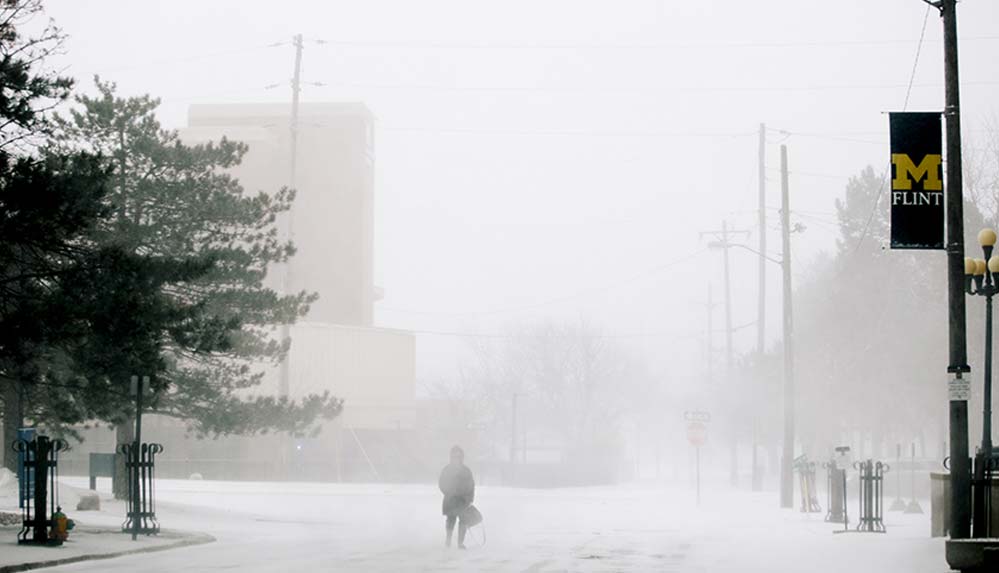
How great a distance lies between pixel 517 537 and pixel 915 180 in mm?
11739

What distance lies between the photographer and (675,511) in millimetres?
43062

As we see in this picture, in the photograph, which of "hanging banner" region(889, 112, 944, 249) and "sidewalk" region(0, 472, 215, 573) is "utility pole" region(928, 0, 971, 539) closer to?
"hanging banner" region(889, 112, 944, 249)

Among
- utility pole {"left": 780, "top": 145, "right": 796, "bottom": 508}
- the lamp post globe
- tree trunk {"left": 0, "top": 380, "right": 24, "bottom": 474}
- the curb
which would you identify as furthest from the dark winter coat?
utility pole {"left": 780, "top": 145, "right": 796, "bottom": 508}

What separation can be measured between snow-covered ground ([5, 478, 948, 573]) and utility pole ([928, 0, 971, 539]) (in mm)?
1535

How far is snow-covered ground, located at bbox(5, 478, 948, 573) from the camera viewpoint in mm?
21906

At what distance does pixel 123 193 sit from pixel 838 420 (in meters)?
56.7

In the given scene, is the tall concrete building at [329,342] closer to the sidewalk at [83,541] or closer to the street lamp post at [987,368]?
the sidewalk at [83,541]

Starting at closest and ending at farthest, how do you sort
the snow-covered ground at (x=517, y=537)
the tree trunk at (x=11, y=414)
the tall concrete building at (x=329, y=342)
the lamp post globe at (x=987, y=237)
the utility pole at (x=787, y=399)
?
the snow-covered ground at (x=517, y=537) < the lamp post globe at (x=987, y=237) < the tree trunk at (x=11, y=414) < the utility pole at (x=787, y=399) < the tall concrete building at (x=329, y=342)

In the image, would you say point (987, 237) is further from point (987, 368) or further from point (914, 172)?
point (914, 172)

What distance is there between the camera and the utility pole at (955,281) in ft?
67.6

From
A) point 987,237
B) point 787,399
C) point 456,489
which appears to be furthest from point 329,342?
point 987,237

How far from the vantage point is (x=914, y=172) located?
20.7 meters

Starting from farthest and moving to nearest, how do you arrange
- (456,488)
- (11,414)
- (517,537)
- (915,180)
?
(11,414) < (517,537) < (456,488) < (915,180)

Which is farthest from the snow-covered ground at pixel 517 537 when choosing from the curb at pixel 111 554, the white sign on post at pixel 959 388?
the white sign on post at pixel 959 388
